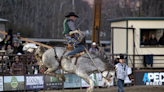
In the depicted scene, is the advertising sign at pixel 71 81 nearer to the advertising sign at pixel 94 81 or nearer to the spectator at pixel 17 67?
the advertising sign at pixel 94 81

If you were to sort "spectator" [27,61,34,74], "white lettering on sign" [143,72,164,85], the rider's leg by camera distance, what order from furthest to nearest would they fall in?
1. "white lettering on sign" [143,72,164,85]
2. "spectator" [27,61,34,74]
3. the rider's leg

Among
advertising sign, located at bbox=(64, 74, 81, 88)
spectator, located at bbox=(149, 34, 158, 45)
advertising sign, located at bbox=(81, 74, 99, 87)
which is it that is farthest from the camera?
spectator, located at bbox=(149, 34, 158, 45)

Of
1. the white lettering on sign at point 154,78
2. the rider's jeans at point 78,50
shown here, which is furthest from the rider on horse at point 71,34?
the white lettering on sign at point 154,78

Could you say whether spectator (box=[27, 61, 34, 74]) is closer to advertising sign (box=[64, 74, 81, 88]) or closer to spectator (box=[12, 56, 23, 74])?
spectator (box=[12, 56, 23, 74])

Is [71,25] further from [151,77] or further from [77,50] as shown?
[151,77]

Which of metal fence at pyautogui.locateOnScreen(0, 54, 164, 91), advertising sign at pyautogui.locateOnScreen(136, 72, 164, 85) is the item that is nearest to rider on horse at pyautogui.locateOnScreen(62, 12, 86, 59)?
metal fence at pyautogui.locateOnScreen(0, 54, 164, 91)

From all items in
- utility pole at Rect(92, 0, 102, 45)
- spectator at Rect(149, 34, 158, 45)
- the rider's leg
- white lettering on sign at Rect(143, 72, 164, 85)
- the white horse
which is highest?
utility pole at Rect(92, 0, 102, 45)

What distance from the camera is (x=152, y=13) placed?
37875 mm

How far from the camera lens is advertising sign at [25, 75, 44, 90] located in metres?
10.3

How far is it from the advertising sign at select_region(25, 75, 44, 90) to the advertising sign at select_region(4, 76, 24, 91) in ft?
0.78

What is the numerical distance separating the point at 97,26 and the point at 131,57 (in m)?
3.10

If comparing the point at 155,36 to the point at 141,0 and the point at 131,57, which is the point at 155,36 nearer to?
the point at 131,57

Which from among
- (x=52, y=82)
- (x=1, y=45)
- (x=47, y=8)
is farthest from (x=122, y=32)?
(x=47, y=8)

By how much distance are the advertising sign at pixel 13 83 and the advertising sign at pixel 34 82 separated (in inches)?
9.4
